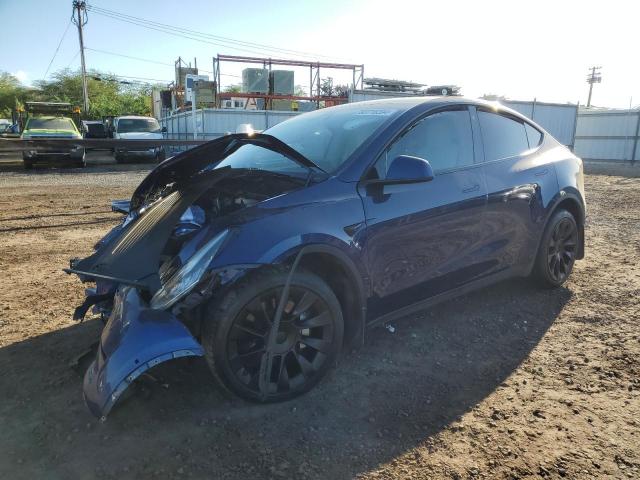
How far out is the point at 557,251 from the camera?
14.0ft

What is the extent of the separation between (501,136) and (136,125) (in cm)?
1959

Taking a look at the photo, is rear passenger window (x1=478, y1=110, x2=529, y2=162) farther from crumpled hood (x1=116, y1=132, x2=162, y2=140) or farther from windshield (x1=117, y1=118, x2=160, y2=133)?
windshield (x1=117, y1=118, x2=160, y2=133)

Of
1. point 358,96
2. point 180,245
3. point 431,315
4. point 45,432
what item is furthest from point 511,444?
point 358,96

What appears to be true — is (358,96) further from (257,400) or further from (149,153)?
(257,400)

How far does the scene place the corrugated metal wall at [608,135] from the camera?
22.4 metres

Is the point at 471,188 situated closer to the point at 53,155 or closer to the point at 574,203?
the point at 574,203

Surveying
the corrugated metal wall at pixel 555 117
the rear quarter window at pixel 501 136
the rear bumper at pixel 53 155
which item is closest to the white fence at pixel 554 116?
the corrugated metal wall at pixel 555 117

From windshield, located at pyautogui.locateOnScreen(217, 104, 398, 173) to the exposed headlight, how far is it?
0.86 meters

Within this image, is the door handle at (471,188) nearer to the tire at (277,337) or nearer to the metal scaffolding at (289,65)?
the tire at (277,337)

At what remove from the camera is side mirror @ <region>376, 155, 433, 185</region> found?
283 centimetres

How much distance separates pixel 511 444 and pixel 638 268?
3.74 metres

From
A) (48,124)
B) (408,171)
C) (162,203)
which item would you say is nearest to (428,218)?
(408,171)

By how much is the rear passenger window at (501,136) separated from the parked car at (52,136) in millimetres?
15035

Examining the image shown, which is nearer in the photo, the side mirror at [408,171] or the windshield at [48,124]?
the side mirror at [408,171]
